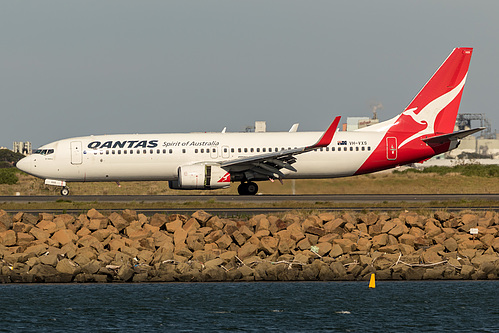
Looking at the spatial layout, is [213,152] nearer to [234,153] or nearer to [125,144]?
[234,153]

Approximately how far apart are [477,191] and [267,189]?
14593mm

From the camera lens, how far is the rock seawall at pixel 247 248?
76.5 ft

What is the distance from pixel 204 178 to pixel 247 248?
16937 millimetres

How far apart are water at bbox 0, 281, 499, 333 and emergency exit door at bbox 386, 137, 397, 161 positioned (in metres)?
21.5

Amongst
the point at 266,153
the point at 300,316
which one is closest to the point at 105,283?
the point at 300,316

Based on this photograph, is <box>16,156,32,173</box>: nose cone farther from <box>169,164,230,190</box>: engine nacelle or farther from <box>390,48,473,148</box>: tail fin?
<box>390,48,473,148</box>: tail fin

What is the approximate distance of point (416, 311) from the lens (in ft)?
63.4

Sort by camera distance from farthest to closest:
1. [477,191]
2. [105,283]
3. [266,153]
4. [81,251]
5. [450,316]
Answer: [477,191] → [266,153] → [81,251] → [105,283] → [450,316]

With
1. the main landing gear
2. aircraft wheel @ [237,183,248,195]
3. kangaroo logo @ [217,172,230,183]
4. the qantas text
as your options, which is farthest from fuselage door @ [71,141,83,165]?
the main landing gear

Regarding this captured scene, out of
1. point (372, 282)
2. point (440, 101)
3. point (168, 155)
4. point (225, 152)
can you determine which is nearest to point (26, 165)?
point (168, 155)

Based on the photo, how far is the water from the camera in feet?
59.6

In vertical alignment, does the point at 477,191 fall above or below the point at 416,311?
above

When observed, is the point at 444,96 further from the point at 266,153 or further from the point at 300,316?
the point at 300,316

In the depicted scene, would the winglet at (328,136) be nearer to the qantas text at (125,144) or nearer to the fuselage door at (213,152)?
the fuselage door at (213,152)
